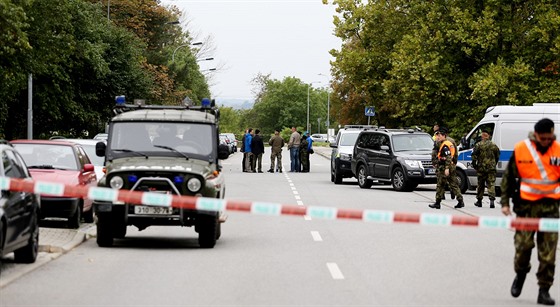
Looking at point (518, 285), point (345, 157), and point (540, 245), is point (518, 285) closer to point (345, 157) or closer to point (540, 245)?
point (540, 245)

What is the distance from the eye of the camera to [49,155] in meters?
18.9

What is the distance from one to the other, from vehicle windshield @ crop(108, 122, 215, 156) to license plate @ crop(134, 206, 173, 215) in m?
1.43

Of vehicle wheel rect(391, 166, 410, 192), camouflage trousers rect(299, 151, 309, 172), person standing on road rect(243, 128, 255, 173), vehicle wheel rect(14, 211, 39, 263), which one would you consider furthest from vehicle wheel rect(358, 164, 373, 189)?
vehicle wheel rect(14, 211, 39, 263)

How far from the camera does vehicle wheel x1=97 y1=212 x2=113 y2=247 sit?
566 inches

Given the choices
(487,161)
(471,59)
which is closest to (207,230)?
(487,161)

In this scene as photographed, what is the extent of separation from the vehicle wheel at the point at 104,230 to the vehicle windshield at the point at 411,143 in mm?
18032

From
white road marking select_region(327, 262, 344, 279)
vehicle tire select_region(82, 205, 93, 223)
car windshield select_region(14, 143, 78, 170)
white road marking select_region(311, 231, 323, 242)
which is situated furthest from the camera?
vehicle tire select_region(82, 205, 93, 223)

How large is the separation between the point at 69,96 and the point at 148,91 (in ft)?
33.4

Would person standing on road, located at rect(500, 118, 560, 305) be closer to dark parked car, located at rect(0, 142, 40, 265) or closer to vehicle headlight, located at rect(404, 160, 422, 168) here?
dark parked car, located at rect(0, 142, 40, 265)

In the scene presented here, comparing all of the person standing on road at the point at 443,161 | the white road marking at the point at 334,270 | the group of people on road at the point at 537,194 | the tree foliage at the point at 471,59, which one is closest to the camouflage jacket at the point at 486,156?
the person standing on road at the point at 443,161

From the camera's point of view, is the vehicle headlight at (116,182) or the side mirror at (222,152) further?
the side mirror at (222,152)

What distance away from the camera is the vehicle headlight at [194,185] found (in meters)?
14.2

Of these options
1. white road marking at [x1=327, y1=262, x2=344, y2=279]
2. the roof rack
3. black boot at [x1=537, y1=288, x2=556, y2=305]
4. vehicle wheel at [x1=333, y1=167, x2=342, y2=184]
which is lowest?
vehicle wheel at [x1=333, y1=167, x2=342, y2=184]

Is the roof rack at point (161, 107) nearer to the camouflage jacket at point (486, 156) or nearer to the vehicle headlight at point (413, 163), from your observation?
the camouflage jacket at point (486, 156)
